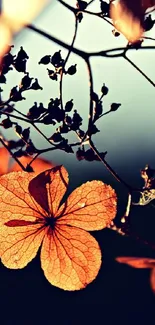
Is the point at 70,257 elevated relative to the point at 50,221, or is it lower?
lower

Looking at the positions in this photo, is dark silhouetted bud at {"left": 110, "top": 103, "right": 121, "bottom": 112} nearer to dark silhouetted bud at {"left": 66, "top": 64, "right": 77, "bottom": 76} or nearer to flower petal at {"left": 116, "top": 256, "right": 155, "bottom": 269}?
dark silhouetted bud at {"left": 66, "top": 64, "right": 77, "bottom": 76}

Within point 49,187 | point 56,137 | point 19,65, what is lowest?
point 49,187

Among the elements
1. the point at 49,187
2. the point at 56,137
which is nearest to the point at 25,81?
the point at 56,137

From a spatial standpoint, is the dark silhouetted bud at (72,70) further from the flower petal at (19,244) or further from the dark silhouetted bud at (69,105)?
the flower petal at (19,244)

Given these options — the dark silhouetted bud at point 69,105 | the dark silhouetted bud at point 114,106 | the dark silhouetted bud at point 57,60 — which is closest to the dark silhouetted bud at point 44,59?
the dark silhouetted bud at point 57,60

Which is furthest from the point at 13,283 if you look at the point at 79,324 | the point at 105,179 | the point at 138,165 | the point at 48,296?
the point at 138,165

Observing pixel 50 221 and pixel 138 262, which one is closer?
pixel 138 262

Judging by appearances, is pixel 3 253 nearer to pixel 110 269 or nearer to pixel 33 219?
pixel 33 219

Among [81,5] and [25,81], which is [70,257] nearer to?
[25,81]
